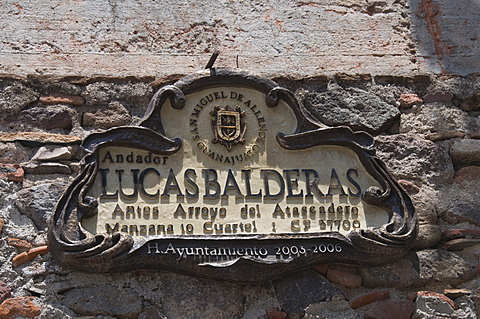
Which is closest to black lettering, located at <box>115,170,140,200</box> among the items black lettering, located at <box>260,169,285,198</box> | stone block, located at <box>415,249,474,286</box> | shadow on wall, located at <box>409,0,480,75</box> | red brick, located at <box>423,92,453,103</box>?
black lettering, located at <box>260,169,285,198</box>

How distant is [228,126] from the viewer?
9.60 ft

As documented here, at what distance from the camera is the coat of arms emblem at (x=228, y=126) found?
2.90 metres

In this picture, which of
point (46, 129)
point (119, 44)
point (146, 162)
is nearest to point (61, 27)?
point (119, 44)

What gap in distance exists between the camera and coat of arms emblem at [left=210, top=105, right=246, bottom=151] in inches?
114

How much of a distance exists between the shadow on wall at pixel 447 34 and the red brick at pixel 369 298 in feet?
3.88

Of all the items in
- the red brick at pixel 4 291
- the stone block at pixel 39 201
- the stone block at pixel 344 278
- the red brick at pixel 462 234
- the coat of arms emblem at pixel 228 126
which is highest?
the coat of arms emblem at pixel 228 126

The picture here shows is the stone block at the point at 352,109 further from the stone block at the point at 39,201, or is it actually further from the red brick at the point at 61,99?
the stone block at the point at 39,201

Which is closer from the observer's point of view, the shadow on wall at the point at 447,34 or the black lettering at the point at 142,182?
the black lettering at the point at 142,182

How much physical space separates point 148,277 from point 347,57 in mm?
1471

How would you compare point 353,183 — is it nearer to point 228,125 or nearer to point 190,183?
point 228,125

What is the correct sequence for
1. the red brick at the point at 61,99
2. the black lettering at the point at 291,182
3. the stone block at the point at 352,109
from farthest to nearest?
1. the stone block at the point at 352,109
2. the red brick at the point at 61,99
3. the black lettering at the point at 291,182

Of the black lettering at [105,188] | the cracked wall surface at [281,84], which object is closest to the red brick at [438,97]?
the cracked wall surface at [281,84]

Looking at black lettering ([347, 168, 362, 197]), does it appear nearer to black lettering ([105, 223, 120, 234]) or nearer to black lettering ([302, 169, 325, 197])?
black lettering ([302, 169, 325, 197])

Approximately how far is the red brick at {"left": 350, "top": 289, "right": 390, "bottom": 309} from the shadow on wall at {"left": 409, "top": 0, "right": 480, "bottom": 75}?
1.18m
